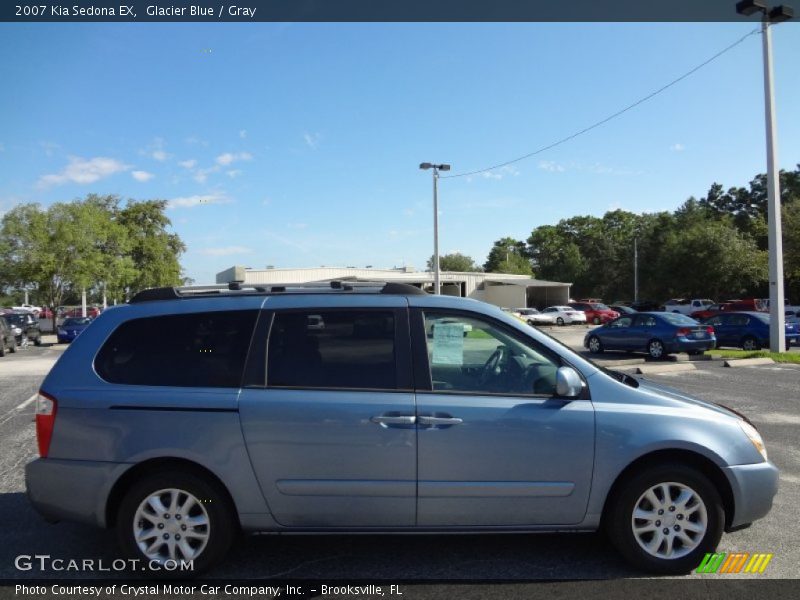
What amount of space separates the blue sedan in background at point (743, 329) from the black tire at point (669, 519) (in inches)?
801

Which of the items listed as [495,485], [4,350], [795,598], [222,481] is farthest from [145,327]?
[4,350]

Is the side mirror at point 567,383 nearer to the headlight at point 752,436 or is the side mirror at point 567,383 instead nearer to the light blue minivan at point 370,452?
the light blue minivan at point 370,452

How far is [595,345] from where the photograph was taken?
20.5m

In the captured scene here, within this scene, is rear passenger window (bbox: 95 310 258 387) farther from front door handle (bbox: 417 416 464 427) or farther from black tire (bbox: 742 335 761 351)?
black tire (bbox: 742 335 761 351)

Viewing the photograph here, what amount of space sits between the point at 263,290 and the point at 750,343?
72.2ft

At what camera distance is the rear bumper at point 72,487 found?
148 inches

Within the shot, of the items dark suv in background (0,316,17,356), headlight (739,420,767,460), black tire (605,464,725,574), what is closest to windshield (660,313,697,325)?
headlight (739,420,767,460)

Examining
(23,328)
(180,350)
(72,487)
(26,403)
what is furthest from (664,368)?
(23,328)

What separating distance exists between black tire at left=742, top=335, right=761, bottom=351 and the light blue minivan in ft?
66.7

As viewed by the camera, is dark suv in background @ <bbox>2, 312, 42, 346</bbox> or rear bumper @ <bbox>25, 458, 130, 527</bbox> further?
dark suv in background @ <bbox>2, 312, 42, 346</bbox>

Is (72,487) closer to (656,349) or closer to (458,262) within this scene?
(656,349)

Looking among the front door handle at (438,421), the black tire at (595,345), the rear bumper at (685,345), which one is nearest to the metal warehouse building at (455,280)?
the black tire at (595,345)

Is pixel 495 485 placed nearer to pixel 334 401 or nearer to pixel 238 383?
pixel 334 401

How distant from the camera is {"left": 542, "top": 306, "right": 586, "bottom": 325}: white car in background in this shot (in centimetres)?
4406
